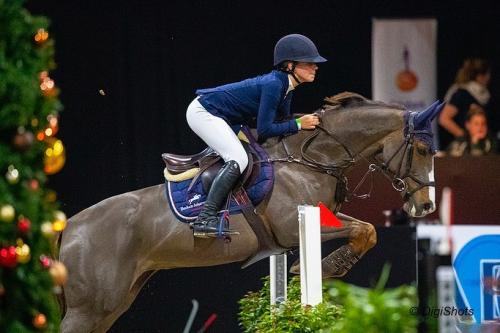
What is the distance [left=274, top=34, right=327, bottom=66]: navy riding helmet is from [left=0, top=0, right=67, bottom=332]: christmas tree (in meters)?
2.91

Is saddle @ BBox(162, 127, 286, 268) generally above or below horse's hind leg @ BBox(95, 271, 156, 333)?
above

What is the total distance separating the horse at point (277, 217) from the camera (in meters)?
5.94

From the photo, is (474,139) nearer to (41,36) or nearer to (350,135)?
(350,135)

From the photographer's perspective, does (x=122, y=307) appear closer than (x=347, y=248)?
No

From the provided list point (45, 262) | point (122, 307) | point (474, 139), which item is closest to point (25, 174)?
point (45, 262)

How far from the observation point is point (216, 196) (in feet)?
18.9

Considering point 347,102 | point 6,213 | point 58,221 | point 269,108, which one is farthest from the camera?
point 347,102

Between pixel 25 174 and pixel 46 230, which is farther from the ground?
pixel 25 174

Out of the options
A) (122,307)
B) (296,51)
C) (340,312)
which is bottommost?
(122,307)

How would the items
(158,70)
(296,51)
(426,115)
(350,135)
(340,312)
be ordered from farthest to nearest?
(158,70), (350,135), (426,115), (296,51), (340,312)

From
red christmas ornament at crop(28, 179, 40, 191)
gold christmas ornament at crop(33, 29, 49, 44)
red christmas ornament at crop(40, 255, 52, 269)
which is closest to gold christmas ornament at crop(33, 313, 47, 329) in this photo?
red christmas ornament at crop(40, 255, 52, 269)

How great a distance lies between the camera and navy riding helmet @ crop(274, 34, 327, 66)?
19.3 ft

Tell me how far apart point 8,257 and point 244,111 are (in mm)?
3206

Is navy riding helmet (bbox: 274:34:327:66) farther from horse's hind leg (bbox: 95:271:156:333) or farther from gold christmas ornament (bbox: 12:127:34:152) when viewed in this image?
gold christmas ornament (bbox: 12:127:34:152)
